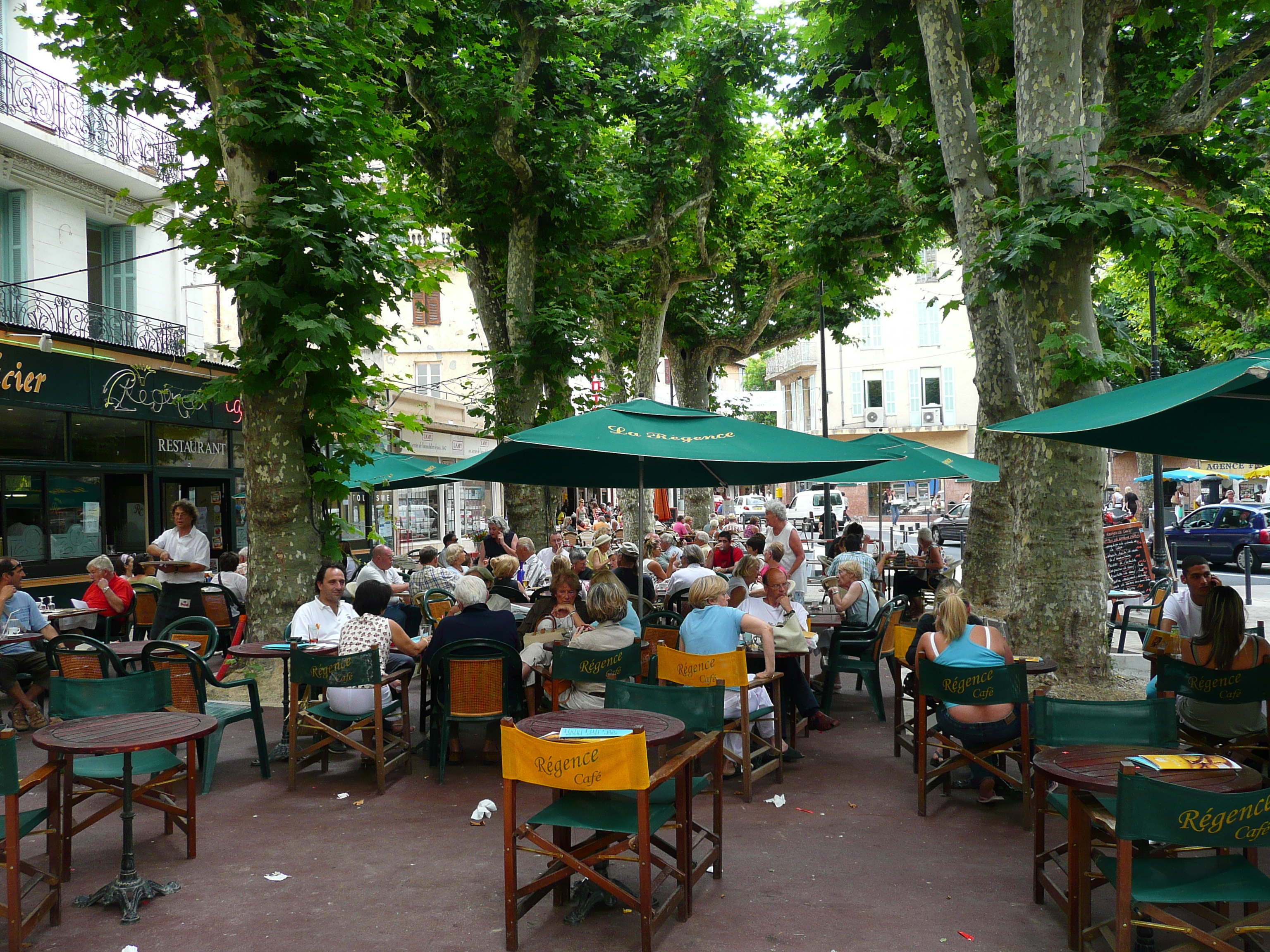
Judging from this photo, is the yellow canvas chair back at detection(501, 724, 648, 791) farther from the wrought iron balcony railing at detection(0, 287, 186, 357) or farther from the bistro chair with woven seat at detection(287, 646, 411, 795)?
the wrought iron balcony railing at detection(0, 287, 186, 357)

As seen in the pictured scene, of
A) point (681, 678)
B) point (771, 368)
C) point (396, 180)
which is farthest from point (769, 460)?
point (771, 368)

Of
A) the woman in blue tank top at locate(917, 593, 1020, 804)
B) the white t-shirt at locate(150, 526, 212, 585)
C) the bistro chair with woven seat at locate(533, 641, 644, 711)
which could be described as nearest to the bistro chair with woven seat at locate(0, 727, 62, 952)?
the bistro chair with woven seat at locate(533, 641, 644, 711)

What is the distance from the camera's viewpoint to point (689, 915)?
4.16 meters

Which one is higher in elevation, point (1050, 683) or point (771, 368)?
point (771, 368)

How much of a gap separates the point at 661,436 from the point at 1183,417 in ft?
9.92

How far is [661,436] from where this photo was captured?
636cm

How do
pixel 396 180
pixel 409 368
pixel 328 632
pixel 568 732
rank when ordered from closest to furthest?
pixel 568 732 < pixel 328 632 < pixel 396 180 < pixel 409 368

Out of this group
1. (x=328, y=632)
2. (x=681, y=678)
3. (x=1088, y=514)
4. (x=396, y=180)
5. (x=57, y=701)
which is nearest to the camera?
(x=57, y=701)

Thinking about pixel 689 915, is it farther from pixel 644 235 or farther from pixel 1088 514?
pixel 644 235

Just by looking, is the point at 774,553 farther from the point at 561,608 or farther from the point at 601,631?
the point at 601,631

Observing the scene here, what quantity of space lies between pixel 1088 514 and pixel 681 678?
4.07m

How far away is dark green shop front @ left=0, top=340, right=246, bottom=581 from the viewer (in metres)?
12.9

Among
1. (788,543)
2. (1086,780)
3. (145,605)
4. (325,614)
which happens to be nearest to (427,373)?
(788,543)

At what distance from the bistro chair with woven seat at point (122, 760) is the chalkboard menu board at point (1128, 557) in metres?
12.7
